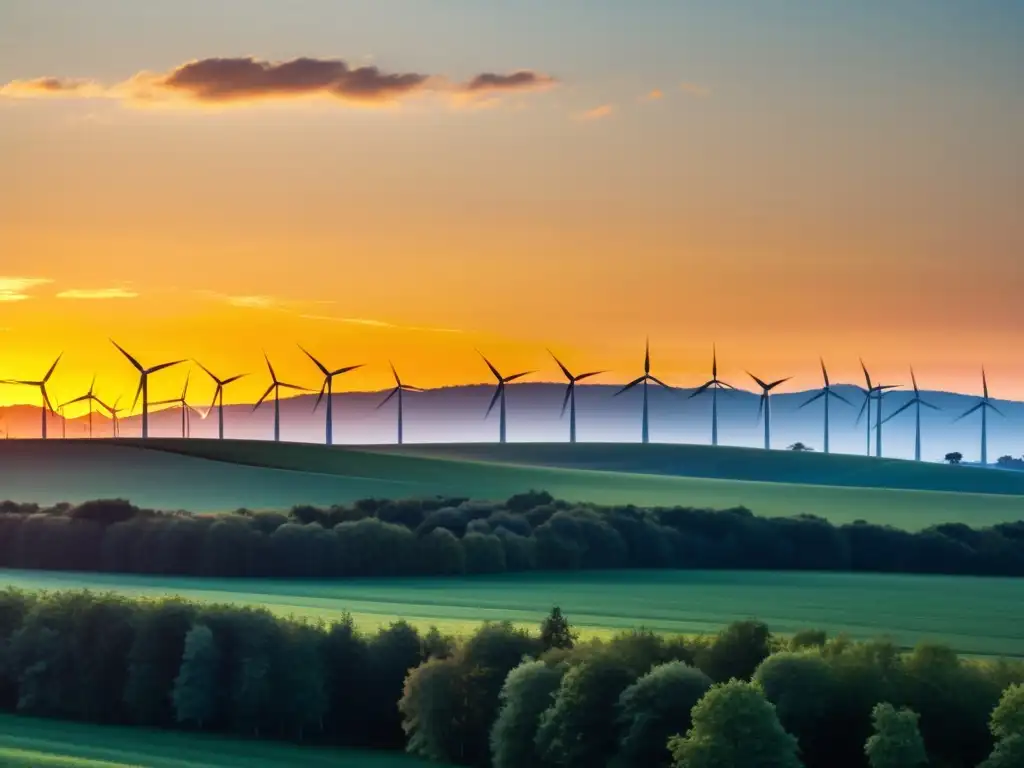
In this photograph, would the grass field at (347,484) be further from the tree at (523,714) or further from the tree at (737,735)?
the tree at (737,735)

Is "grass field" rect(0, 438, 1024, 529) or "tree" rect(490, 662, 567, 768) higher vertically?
"grass field" rect(0, 438, 1024, 529)

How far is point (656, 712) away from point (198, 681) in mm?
20669

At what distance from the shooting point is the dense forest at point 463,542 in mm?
113875

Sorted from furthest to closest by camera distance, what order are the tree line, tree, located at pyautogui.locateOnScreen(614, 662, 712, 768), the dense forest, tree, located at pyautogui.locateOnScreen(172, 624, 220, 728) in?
the dense forest → tree, located at pyautogui.locateOnScreen(172, 624, 220, 728) → tree, located at pyautogui.locateOnScreen(614, 662, 712, 768) → the tree line

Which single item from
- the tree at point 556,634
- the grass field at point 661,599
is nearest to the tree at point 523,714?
the tree at point 556,634

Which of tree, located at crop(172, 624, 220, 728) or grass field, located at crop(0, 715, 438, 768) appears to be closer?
grass field, located at crop(0, 715, 438, 768)

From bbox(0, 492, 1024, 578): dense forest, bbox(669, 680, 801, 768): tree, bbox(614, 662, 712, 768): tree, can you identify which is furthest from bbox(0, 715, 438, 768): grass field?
bbox(0, 492, 1024, 578): dense forest

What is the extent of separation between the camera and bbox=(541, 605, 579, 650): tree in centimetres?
6975

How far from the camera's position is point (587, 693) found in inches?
2416

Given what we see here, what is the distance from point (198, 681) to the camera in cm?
7238

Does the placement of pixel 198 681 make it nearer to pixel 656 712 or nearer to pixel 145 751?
pixel 145 751

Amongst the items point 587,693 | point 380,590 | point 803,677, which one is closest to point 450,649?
point 587,693

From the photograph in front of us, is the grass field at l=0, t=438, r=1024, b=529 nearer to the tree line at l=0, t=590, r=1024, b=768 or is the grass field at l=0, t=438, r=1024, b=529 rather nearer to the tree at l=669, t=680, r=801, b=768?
the tree line at l=0, t=590, r=1024, b=768

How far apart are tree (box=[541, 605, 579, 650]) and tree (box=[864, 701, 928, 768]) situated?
15901mm
